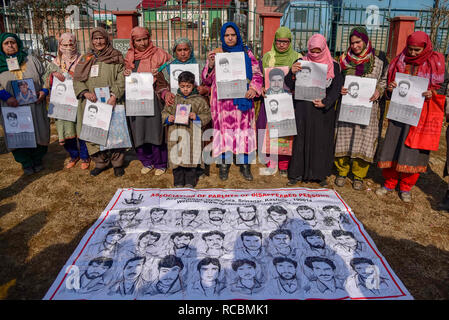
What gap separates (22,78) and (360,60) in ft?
14.1

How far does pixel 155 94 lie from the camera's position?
166 inches


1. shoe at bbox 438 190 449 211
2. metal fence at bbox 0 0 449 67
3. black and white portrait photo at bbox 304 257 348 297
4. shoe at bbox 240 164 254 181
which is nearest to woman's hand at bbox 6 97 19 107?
metal fence at bbox 0 0 449 67

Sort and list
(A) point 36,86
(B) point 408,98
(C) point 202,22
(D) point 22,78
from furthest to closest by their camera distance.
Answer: (C) point 202,22
(A) point 36,86
(D) point 22,78
(B) point 408,98

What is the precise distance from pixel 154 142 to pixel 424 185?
3822mm

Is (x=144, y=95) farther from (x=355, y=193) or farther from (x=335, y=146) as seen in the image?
(x=355, y=193)

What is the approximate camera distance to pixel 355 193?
4168mm

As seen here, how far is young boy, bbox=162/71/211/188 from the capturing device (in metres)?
3.90

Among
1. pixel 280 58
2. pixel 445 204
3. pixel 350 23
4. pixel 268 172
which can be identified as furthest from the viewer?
pixel 350 23

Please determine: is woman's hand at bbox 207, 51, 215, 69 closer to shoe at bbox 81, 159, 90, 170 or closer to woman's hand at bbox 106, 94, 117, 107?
woman's hand at bbox 106, 94, 117, 107

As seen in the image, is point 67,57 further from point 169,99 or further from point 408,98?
point 408,98

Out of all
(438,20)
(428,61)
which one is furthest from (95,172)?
(438,20)

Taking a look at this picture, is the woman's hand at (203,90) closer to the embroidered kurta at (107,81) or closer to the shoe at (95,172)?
the embroidered kurta at (107,81)

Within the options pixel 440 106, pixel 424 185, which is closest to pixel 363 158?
pixel 440 106

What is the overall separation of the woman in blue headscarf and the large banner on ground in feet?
2.82
